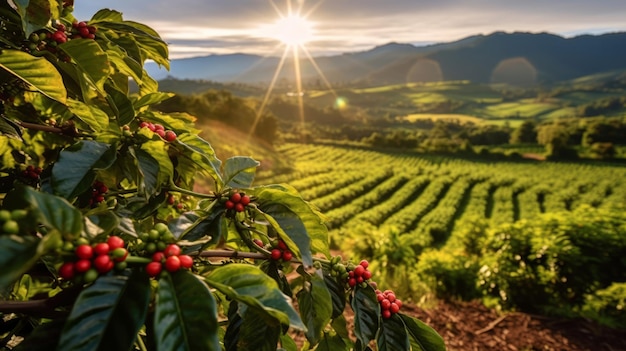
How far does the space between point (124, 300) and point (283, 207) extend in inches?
19.2

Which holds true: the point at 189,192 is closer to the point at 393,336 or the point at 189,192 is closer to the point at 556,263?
the point at 393,336

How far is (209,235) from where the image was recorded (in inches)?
41.3

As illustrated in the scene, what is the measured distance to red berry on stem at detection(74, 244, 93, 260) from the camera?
724 mm

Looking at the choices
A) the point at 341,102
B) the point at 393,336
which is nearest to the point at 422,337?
the point at 393,336

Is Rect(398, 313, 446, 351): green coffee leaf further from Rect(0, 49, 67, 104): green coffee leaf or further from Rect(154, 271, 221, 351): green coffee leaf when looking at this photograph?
Rect(0, 49, 67, 104): green coffee leaf

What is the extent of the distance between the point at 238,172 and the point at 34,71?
0.65 metres

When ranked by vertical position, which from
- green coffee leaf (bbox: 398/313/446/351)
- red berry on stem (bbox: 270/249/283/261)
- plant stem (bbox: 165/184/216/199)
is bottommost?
green coffee leaf (bbox: 398/313/446/351)

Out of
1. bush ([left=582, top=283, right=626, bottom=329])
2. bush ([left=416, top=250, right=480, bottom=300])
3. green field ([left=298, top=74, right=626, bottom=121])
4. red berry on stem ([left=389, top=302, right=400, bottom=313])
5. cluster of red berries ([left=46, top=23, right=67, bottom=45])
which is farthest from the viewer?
green field ([left=298, top=74, right=626, bottom=121])

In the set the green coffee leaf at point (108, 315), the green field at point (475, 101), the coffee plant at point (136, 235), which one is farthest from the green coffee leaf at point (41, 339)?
the green field at point (475, 101)

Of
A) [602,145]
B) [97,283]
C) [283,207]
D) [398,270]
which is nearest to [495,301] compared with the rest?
[398,270]

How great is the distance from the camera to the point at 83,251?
28.5 inches

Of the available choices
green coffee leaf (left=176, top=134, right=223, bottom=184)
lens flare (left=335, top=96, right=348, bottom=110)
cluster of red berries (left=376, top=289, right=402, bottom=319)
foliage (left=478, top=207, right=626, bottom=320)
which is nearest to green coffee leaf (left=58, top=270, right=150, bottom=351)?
green coffee leaf (left=176, top=134, right=223, bottom=184)

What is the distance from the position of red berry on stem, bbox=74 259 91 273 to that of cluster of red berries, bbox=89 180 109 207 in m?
0.82

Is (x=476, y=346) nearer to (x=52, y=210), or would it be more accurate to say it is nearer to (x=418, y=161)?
(x=52, y=210)
